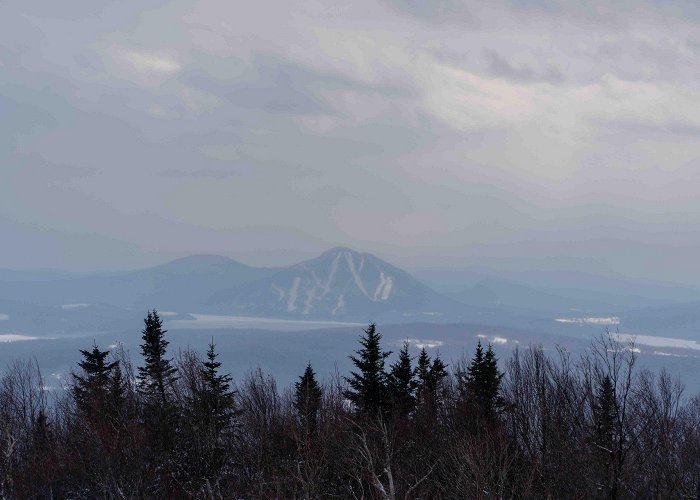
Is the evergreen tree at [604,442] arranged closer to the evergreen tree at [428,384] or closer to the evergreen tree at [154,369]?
the evergreen tree at [428,384]

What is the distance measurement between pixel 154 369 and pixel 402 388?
A: 22038mm

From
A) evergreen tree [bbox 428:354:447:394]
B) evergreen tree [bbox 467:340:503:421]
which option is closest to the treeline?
evergreen tree [bbox 467:340:503:421]

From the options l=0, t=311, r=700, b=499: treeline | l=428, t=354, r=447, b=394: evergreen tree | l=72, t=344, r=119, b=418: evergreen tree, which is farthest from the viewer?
l=428, t=354, r=447, b=394: evergreen tree

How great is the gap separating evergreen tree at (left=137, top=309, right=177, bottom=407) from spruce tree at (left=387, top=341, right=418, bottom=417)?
18.7 metres

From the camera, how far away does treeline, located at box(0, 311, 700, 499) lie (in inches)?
1312

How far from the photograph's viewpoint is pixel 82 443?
46.1 metres

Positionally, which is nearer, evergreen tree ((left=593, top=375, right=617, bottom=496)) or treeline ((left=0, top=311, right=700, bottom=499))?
evergreen tree ((left=593, top=375, right=617, bottom=496))

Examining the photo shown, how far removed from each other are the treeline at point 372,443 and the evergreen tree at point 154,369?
0.20m

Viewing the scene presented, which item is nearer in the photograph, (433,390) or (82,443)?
(82,443)

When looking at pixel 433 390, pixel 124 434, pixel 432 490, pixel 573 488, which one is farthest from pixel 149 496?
pixel 433 390

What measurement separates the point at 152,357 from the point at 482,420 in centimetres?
2997

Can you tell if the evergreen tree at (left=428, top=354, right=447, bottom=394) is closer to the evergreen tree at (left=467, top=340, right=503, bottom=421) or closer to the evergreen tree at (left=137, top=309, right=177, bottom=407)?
the evergreen tree at (left=467, top=340, right=503, bottom=421)

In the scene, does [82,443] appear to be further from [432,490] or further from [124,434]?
[432,490]

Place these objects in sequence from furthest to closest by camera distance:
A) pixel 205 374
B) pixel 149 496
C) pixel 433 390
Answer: pixel 433 390, pixel 205 374, pixel 149 496
